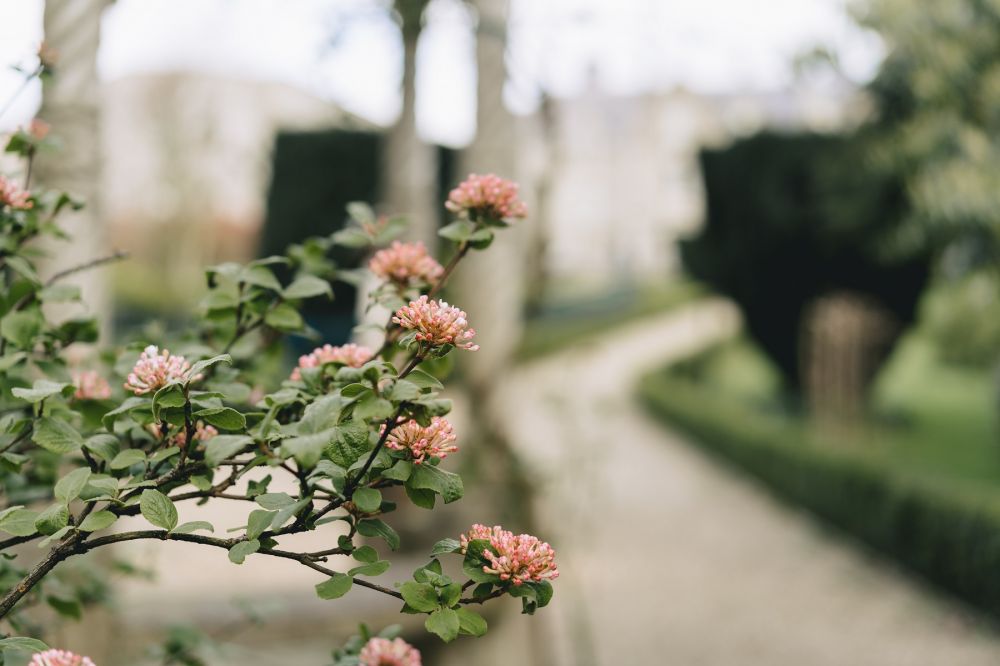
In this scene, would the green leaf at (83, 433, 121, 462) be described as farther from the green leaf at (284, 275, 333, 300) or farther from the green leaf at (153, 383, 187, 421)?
the green leaf at (284, 275, 333, 300)

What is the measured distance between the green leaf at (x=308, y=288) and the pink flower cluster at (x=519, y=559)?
44cm

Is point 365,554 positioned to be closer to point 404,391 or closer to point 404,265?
point 404,391

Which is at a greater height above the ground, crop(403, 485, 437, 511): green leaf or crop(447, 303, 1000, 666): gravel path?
crop(403, 485, 437, 511): green leaf

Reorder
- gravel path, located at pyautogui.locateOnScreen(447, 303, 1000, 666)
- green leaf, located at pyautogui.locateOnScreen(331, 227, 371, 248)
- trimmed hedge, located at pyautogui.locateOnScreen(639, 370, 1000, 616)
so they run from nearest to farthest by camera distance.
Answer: green leaf, located at pyautogui.locateOnScreen(331, 227, 371, 248), gravel path, located at pyautogui.locateOnScreen(447, 303, 1000, 666), trimmed hedge, located at pyautogui.locateOnScreen(639, 370, 1000, 616)

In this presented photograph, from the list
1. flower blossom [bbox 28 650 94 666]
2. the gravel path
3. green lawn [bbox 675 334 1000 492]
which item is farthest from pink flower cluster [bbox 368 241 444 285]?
green lawn [bbox 675 334 1000 492]

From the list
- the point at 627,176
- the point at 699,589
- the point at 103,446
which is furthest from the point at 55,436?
the point at 627,176

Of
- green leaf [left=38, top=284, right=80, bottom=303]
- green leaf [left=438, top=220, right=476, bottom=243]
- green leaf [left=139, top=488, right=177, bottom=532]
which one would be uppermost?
green leaf [left=438, top=220, right=476, bottom=243]

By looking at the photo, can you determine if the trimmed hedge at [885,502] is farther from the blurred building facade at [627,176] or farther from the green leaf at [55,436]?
the blurred building facade at [627,176]

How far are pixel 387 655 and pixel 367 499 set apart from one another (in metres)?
0.22

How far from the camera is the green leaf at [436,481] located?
2.93 ft

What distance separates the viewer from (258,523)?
894 millimetres

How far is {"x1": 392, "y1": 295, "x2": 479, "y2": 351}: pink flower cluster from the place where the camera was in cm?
87

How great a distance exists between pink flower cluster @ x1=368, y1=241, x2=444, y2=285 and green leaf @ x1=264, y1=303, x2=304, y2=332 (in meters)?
0.14

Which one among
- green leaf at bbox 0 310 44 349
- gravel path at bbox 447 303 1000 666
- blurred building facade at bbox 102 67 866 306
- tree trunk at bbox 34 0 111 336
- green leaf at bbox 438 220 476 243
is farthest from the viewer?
blurred building facade at bbox 102 67 866 306
